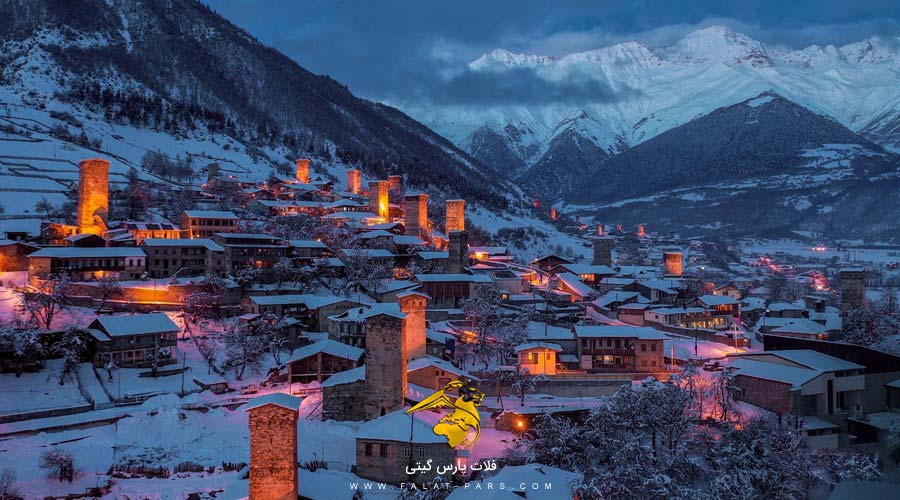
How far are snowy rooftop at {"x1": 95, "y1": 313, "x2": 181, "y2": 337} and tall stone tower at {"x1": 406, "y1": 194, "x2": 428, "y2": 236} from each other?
38777 mm

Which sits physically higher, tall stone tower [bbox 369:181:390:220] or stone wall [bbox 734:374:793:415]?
tall stone tower [bbox 369:181:390:220]

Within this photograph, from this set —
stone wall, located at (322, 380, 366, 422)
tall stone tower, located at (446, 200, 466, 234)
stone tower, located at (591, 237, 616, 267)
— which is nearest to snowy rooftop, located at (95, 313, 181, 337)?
stone wall, located at (322, 380, 366, 422)

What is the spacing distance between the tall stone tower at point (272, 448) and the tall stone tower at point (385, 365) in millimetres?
10898

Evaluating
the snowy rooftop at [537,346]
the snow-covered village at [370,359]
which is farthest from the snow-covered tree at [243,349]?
the snowy rooftop at [537,346]

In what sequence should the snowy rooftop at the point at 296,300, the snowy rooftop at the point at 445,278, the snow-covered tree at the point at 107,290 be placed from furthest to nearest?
the snowy rooftop at the point at 445,278 < the snowy rooftop at the point at 296,300 < the snow-covered tree at the point at 107,290

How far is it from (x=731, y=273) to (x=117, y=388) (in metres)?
93.9

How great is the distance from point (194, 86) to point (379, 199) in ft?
314

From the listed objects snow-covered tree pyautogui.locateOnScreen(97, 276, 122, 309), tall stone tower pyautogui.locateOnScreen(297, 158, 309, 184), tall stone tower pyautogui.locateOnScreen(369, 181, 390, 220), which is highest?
tall stone tower pyautogui.locateOnScreen(297, 158, 309, 184)

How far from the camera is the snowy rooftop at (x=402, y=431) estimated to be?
73.6ft

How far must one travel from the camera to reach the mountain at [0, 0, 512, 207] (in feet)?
371

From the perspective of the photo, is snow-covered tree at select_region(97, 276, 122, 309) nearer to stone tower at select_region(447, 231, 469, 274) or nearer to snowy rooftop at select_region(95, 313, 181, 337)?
snowy rooftop at select_region(95, 313, 181, 337)

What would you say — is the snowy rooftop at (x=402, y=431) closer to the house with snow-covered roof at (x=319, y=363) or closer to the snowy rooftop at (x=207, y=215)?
the house with snow-covered roof at (x=319, y=363)

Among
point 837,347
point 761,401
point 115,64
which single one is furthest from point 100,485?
point 115,64

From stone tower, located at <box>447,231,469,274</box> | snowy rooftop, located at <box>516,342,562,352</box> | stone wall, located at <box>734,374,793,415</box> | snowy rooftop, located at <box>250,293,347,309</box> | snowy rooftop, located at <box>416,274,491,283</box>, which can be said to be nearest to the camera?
stone wall, located at <box>734,374,793,415</box>
